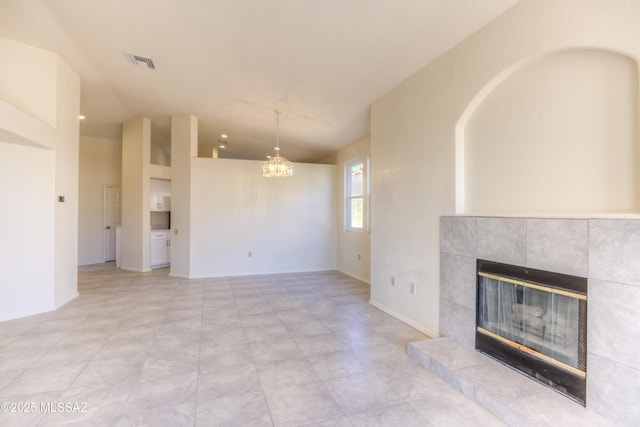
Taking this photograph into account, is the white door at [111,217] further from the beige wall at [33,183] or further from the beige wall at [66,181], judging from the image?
the beige wall at [33,183]

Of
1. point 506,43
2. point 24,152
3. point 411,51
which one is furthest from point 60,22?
point 506,43

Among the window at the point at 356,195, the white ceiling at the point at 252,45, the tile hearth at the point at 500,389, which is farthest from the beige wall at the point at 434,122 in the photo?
the window at the point at 356,195

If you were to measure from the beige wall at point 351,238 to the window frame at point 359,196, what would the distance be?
0.05m

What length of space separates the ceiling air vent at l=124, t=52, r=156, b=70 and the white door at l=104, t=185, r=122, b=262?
5.08 m

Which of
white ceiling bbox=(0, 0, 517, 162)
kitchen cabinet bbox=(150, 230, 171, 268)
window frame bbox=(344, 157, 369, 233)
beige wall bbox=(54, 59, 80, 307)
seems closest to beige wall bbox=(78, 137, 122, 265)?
kitchen cabinet bbox=(150, 230, 171, 268)

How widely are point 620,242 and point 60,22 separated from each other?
16.7 ft

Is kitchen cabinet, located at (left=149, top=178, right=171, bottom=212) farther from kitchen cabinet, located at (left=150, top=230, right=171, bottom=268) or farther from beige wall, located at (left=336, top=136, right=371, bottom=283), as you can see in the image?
beige wall, located at (left=336, top=136, right=371, bottom=283)

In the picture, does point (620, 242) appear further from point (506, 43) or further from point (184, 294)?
point (184, 294)

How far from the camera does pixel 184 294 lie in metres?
4.65

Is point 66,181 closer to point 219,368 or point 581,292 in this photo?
point 219,368

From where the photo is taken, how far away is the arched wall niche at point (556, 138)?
5.78 feet

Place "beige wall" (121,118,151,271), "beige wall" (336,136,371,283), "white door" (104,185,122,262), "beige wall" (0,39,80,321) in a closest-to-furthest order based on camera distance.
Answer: "beige wall" (0,39,80,321), "beige wall" (336,136,371,283), "beige wall" (121,118,151,271), "white door" (104,185,122,262)

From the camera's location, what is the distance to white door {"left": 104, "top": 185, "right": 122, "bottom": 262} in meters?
7.61

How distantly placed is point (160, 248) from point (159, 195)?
47.7 inches
